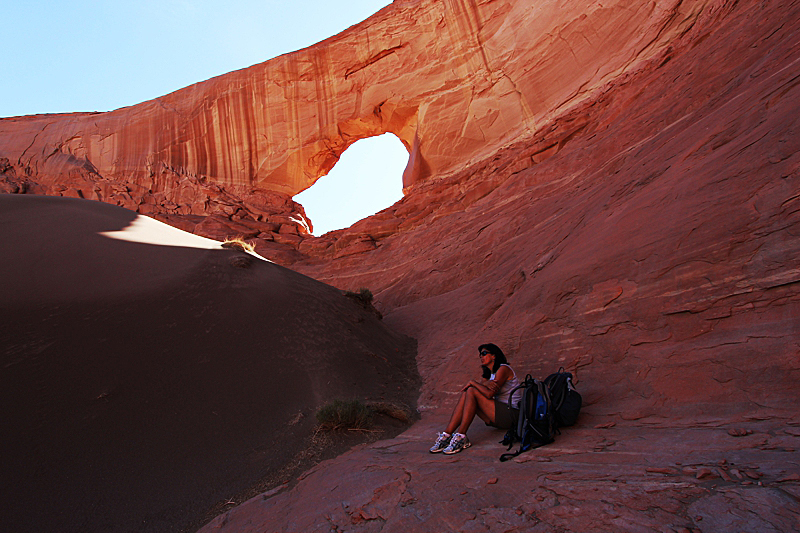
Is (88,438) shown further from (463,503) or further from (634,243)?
(634,243)

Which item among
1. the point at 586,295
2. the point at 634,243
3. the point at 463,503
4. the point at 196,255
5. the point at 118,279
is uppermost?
the point at 196,255

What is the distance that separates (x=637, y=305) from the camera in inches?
200

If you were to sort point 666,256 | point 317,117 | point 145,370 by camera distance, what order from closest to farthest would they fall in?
point 666,256
point 145,370
point 317,117

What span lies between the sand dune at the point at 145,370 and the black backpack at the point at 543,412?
9.28 feet

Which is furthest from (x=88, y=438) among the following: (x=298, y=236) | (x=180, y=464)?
(x=298, y=236)

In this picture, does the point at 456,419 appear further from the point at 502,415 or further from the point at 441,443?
the point at 502,415

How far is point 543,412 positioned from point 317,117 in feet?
79.8

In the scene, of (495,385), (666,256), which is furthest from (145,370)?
(666,256)

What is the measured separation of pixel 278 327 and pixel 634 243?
580 centimetres

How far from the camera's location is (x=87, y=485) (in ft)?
13.7

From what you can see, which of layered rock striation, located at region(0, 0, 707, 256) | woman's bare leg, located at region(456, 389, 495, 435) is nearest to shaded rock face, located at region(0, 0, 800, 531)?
woman's bare leg, located at region(456, 389, 495, 435)

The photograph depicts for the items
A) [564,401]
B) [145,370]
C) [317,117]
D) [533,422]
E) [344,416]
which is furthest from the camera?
[317,117]

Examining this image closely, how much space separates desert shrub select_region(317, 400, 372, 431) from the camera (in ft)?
18.9

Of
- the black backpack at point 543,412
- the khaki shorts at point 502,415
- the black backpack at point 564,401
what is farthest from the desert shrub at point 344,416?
the black backpack at point 564,401
